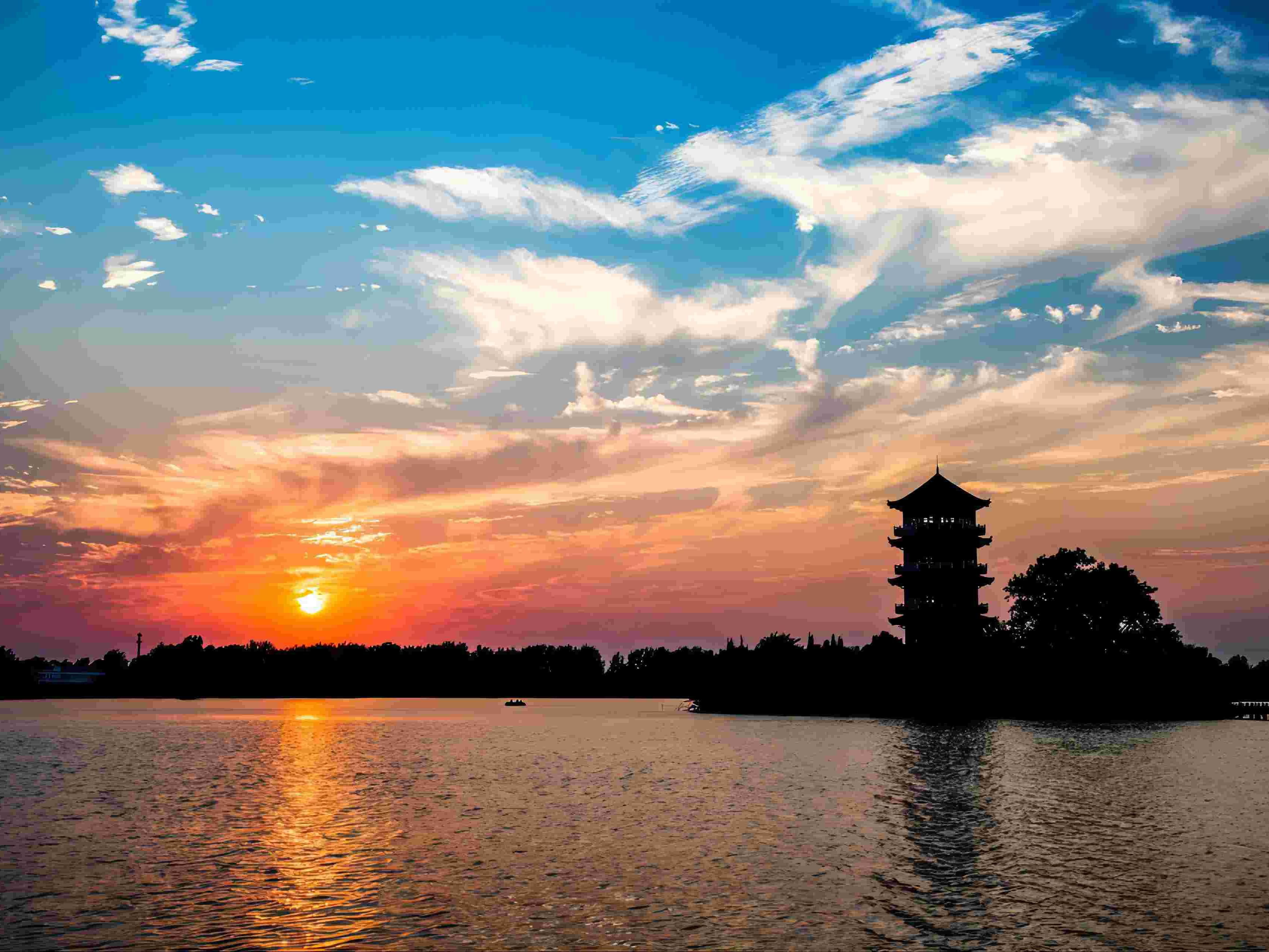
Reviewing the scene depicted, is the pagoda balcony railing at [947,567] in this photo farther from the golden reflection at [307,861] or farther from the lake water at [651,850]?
the golden reflection at [307,861]

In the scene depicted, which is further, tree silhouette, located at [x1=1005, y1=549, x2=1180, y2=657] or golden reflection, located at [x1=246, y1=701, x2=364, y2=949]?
tree silhouette, located at [x1=1005, y1=549, x2=1180, y2=657]

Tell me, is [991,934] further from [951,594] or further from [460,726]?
[460,726]

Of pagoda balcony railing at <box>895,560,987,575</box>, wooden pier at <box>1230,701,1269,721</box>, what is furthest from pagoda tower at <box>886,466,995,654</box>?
wooden pier at <box>1230,701,1269,721</box>

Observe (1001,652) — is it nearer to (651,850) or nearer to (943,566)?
(943,566)

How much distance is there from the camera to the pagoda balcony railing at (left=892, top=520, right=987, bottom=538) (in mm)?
124812

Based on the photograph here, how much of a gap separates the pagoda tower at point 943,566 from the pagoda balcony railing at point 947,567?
0.20 feet

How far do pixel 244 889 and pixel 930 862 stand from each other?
872 inches

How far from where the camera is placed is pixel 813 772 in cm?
6675

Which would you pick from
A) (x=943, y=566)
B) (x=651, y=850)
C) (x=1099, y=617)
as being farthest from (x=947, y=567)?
(x=651, y=850)

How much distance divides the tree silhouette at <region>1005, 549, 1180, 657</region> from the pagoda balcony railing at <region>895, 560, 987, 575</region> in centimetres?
1529

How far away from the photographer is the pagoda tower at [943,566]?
125 meters

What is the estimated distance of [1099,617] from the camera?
13625 centimetres

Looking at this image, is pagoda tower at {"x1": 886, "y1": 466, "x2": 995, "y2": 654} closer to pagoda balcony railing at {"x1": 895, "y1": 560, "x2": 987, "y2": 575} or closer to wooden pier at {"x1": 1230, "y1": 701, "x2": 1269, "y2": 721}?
pagoda balcony railing at {"x1": 895, "y1": 560, "x2": 987, "y2": 575}

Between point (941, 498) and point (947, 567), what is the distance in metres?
8.01
